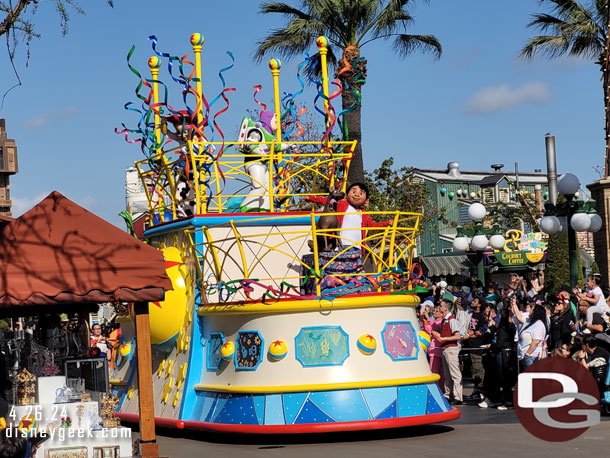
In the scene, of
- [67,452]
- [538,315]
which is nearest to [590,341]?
[538,315]

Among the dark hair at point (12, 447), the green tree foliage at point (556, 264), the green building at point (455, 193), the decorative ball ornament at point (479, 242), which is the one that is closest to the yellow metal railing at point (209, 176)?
the dark hair at point (12, 447)

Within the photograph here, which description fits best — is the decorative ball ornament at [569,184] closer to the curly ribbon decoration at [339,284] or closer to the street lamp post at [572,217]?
the street lamp post at [572,217]

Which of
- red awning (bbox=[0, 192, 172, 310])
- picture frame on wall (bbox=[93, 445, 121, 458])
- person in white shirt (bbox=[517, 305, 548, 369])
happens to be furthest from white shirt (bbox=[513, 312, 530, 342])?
picture frame on wall (bbox=[93, 445, 121, 458])

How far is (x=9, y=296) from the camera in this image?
966 cm

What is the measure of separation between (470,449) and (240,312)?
10.5 feet

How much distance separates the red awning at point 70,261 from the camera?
9.80 m

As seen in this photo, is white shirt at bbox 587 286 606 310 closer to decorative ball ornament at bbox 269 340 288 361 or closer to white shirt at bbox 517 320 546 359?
white shirt at bbox 517 320 546 359

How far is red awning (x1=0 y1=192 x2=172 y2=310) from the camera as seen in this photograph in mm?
9797

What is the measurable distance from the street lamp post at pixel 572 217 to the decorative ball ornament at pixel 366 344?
7.00 m

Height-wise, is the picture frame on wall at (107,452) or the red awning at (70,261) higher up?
the red awning at (70,261)

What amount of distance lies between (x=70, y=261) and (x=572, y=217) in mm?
10842

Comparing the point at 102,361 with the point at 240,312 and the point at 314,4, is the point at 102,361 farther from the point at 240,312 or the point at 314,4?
the point at 314,4

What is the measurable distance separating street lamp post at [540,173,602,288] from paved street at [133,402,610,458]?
17.8 feet

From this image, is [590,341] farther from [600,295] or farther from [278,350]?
[278,350]
